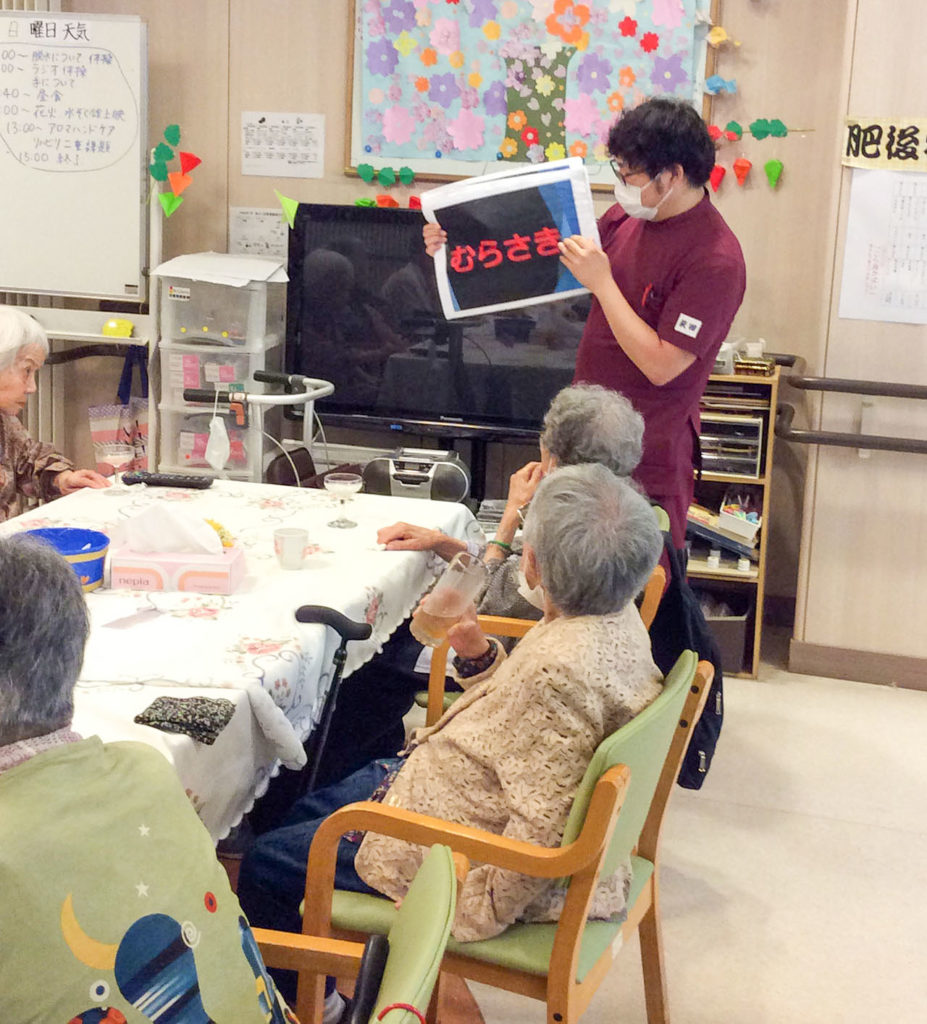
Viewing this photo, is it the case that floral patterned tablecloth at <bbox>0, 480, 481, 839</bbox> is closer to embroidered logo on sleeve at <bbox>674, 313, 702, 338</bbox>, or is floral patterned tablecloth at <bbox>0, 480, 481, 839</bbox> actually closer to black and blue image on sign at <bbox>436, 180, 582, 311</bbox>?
black and blue image on sign at <bbox>436, 180, 582, 311</bbox>

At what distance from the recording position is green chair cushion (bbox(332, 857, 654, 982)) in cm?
162

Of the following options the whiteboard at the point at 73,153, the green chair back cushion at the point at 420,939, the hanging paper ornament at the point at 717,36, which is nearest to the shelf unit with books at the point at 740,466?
the hanging paper ornament at the point at 717,36

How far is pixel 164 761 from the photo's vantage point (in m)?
1.15

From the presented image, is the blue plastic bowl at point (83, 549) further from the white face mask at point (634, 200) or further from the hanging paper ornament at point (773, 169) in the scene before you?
the hanging paper ornament at point (773, 169)

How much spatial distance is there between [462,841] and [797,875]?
1.45 metres

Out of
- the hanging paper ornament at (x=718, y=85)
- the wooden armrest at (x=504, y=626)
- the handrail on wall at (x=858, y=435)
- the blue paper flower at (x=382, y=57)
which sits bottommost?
the wooden armrest at (x=504, y=626)

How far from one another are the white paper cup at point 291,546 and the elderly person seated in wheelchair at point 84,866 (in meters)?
1.16

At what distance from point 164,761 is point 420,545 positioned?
1420mm

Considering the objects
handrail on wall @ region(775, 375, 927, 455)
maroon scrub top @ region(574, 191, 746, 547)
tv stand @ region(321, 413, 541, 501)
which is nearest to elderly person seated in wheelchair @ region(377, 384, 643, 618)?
maroon scrub top @ region(574, 191, 746, 547)

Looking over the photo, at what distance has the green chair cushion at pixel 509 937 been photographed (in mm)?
1619

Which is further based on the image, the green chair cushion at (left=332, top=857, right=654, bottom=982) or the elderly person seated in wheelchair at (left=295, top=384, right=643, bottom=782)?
the elderly person seated in wheelchair at (left=295, top=384, right=643, bottom=782)

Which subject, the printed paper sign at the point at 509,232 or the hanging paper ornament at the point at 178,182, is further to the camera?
the hanging paper ornament at the point at 178,182

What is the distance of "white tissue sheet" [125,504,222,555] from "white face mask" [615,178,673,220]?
109cm

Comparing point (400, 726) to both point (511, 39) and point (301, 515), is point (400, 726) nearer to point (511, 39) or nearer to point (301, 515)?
point (301, 515)
